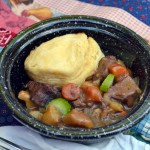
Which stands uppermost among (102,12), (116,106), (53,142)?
(102,12)

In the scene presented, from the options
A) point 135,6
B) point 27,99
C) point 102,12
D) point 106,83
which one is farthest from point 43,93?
point 135,6

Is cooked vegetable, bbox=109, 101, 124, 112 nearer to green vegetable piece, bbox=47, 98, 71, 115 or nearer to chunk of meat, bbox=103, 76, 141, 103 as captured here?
chunk of meat, bbox=103, 76, 141, 103

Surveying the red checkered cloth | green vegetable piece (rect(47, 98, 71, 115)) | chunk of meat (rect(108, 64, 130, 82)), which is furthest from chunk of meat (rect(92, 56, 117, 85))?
the red checkered cloth

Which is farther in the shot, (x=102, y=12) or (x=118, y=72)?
(x=102, y=12)

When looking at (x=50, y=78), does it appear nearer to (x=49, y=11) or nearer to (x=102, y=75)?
(x=102, y=75)

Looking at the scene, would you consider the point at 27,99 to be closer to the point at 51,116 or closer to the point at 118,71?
the point at 51,116

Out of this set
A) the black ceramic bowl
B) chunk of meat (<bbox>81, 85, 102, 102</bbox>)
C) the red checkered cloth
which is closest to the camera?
the black ceramic bowl

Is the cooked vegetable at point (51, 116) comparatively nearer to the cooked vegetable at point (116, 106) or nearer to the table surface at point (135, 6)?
the cooked vegetable at point (116, 106)
